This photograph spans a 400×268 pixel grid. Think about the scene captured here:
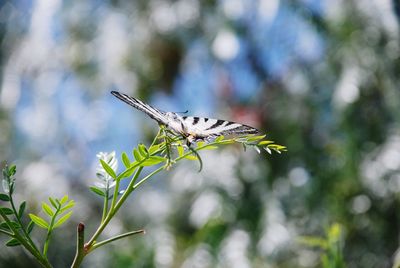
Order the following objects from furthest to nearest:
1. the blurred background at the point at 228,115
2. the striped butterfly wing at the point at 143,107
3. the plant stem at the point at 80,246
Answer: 1. the blurred background at the point at 228,115
2. the striped butterfly wing at the point at 143,107
3. the plant stem at the point at 80,246

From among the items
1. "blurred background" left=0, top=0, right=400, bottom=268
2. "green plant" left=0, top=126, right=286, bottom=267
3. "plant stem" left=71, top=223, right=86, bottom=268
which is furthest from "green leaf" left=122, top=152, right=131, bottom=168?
"blurred background" left=0, top=0, right=400, bottom=268

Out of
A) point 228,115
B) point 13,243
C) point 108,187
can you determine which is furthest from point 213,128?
point 228,115

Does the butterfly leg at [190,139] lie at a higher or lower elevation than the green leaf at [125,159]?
higher

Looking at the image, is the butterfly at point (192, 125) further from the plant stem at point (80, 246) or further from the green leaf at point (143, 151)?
the plant stem at point (80, 246)

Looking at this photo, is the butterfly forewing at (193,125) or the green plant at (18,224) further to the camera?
the butterfly forewing at (193,125)

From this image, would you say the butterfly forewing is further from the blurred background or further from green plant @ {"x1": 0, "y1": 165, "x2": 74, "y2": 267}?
the blurred background

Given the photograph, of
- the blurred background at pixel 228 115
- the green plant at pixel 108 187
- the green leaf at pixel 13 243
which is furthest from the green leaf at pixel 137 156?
the blurred background at pixel 228 115

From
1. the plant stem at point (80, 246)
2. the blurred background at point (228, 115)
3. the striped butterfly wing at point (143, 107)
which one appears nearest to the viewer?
the plant stem at point (80, 246)
